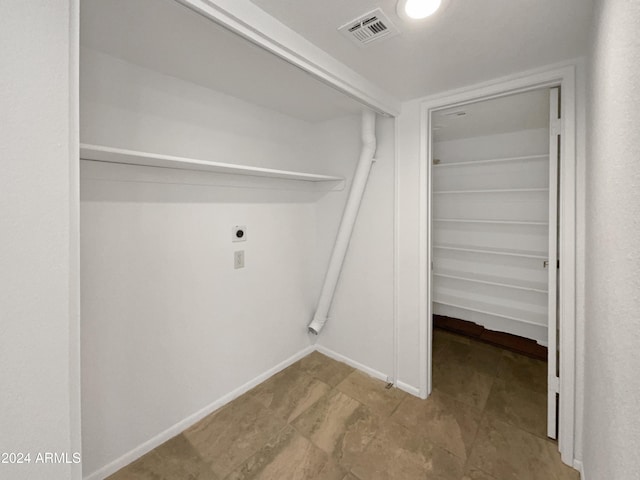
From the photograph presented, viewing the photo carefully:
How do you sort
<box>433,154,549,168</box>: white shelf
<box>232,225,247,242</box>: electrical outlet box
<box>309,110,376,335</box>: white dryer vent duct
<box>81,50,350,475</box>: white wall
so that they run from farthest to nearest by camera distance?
<box>433,154,549,168</box>: white shelf < <box>309,110,376,335</box>: white dryer vent duct < <box>232,225,247,242</box>: electrical outlet box < <box>81,50,350,475</box>: white wall

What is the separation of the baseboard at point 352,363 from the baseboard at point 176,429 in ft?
1.32

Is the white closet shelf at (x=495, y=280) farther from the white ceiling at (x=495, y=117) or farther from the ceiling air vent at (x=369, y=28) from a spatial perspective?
the ceiling air vent at (x=369, y=28)

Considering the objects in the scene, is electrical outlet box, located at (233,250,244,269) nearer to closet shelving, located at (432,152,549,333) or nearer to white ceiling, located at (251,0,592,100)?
white ceiling, located at (251,0,592,100)

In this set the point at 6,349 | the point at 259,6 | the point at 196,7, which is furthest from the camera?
the point at 259,6

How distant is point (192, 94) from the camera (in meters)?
1.83

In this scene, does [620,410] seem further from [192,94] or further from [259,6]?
[192,94]

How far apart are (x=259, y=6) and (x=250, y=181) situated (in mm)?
1182

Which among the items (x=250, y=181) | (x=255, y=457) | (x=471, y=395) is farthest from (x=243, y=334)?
(x=471, y=395)

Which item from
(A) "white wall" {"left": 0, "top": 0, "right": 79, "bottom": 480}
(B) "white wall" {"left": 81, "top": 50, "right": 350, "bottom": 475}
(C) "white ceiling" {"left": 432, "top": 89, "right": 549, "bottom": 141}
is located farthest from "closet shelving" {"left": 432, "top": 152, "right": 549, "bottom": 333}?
(A) "white wall" {"left": 0, "top": 0, "right": 79, "bottom": 480}

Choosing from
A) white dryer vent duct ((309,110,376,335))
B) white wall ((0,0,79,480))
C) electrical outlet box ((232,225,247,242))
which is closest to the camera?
white wall ((0,0,79,480))

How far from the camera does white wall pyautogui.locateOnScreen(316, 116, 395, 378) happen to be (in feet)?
7.64

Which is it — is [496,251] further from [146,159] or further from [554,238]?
[146,159]

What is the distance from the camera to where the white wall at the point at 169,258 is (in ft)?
4.92

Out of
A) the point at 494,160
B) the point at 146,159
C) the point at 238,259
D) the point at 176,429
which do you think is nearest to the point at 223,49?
the point at 146,159
